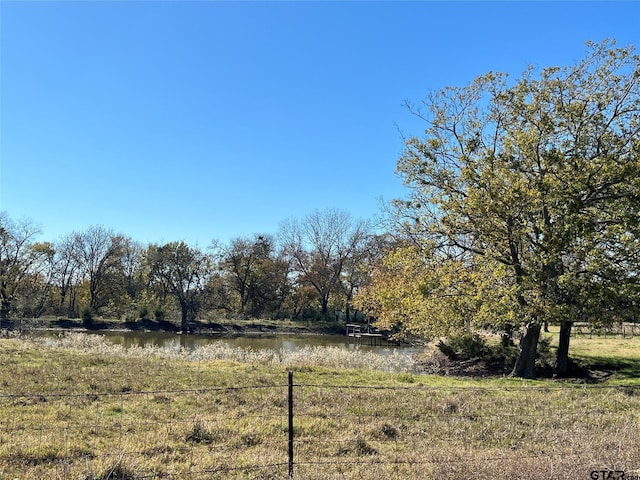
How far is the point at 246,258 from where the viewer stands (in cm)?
7181

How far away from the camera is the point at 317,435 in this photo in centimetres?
793

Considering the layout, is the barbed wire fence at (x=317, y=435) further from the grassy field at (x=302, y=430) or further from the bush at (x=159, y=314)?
the bush at (x=159, y=314)

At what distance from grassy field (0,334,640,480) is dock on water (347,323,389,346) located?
3422cm

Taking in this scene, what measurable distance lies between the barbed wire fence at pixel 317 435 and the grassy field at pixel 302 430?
1.0 inches

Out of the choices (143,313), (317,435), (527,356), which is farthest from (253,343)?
(317,435)

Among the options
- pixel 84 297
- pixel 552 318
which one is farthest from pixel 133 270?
pixel 552 318

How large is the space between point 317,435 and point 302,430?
31 centimetres

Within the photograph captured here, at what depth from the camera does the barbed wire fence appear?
5941 millimetres

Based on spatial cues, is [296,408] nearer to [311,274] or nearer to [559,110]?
[559,110]

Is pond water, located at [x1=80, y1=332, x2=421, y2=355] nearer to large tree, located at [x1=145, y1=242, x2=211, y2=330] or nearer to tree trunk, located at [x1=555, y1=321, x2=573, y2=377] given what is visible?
tree trunk, located at [x1=555, y1=321, x2=573, y2=377]

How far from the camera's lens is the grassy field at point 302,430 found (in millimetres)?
5984

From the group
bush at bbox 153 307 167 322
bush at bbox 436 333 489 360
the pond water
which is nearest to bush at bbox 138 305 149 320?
bush at bbox 153 307 167 322
